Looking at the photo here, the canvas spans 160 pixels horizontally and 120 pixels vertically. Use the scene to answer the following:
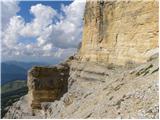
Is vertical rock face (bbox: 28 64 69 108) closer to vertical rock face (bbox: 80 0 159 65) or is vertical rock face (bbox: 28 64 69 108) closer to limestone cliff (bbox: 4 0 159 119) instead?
limestone cliff (bbox: 4 0 159 119)

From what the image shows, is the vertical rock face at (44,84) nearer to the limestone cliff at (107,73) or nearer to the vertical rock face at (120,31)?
the limestone cliff at (107,73)

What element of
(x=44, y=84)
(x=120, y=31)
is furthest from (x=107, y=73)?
(x=44, y=84)

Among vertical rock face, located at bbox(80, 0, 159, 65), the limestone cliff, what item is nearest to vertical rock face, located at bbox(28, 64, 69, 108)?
the limestone cliff

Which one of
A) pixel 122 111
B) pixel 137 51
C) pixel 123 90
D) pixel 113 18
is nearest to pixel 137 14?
pixel 137 51

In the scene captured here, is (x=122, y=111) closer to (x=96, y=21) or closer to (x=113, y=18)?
(x=113, y=18)

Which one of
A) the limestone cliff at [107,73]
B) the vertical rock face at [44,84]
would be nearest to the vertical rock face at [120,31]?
the limestone cliff at [107,73]

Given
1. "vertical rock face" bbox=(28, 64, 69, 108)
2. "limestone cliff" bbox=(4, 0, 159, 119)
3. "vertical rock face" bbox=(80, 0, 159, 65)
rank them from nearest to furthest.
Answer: "limestone cliff" bbox=(4, 0, 159, 119), "vertical rock face" bbox=(80, 0, 159, 65), "vertical rock face" bbox=(28, 64, 69, 108)

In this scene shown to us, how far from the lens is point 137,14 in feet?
152

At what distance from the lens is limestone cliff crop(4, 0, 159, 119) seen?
22516mm

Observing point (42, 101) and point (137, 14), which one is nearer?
point (137, 14)

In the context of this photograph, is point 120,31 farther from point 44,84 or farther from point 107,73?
point 44,84

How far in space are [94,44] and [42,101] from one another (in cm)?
1879

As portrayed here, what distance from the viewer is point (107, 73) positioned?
55094mm

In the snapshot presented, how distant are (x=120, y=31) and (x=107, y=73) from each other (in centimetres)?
648
